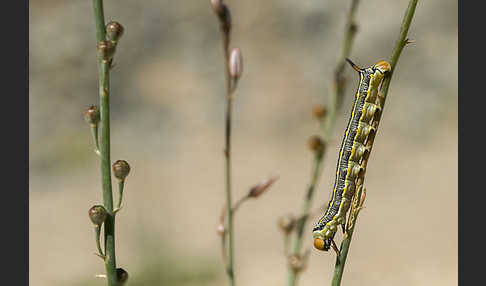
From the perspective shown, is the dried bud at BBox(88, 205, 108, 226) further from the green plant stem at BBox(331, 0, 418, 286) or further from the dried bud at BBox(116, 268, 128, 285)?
the green plant stem at BBox(331, 0, 418, 286)

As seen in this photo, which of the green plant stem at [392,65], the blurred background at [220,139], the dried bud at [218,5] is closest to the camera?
the green plant stem at [392,65]

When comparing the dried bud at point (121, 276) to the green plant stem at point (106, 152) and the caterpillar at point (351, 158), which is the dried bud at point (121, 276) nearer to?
the green plant stem at point (106, 152)

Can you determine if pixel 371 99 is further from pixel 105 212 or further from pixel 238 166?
pixel 238 166

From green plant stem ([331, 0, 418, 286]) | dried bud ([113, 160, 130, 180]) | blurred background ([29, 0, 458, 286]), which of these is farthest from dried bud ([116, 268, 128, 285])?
blurred background ([29, 0, 458, 286])

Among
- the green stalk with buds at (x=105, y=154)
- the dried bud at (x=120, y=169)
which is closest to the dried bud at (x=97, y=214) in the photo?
the green stalk with buds at (x=105, y=154)

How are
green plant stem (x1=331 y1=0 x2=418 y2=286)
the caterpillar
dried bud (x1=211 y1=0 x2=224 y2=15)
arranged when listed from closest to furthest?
green plant stem (x1=331 y1=0 x2=418 y2=286) → dried bud (x1=211 y1=0 x2=224 y2=15) → the caterpillar

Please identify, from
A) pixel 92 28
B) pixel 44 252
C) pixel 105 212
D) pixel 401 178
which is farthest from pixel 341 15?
pixel 105 212
